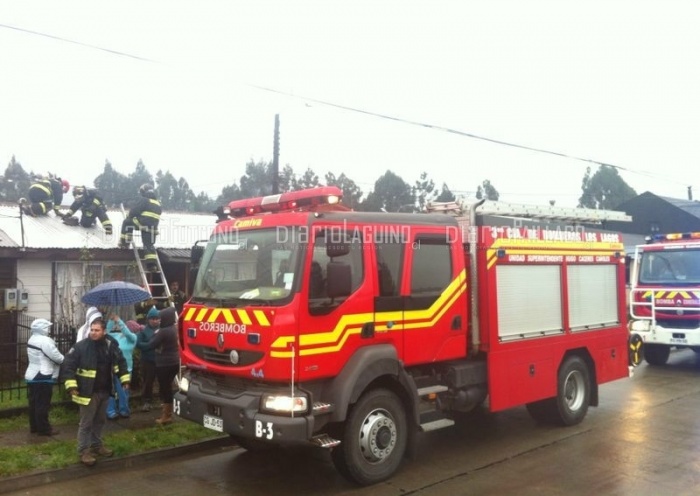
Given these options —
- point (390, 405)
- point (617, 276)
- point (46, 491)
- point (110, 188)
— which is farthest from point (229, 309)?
point (110, 188)

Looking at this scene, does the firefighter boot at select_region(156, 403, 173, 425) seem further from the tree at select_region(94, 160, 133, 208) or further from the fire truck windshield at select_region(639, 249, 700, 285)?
the tree at select_region(94, 160, 133, 208)

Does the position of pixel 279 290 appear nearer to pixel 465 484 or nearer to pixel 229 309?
pixel 229 309

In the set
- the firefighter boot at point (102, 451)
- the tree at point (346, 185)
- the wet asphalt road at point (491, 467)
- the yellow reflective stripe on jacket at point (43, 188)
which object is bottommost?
the wet asphalt road at point (491, 467)

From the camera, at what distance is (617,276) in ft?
29.9

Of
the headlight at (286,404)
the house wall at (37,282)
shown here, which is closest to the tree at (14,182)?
the house wall at (37,282)

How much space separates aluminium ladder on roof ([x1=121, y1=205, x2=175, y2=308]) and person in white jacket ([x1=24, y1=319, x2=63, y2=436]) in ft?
12.8

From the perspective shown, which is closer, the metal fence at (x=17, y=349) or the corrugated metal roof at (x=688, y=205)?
the metal fence at (x=17, y=349)

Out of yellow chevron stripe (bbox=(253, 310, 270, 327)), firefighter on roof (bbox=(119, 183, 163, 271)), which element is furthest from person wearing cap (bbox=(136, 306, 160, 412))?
yellow chevron stripe (bbox=(253, 310, 270, 327))

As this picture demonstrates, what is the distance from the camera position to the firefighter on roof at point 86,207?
13586 mm

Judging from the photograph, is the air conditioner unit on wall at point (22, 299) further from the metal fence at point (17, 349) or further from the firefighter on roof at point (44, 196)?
the firefighter on roof at point (44, 196)

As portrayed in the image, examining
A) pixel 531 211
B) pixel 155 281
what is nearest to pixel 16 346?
pixel 155 281

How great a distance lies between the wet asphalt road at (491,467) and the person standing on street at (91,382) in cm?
41

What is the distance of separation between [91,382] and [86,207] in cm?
829

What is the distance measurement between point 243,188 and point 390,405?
47636 millimetres
